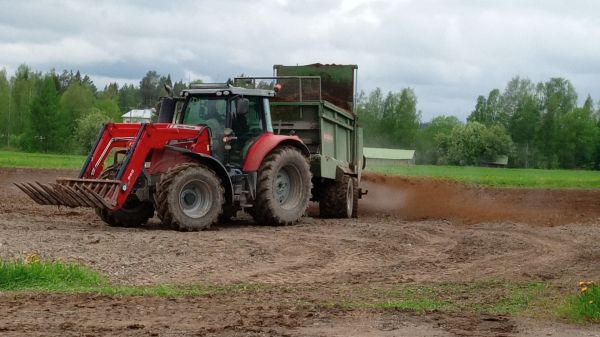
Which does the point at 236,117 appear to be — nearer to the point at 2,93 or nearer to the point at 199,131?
the point at 199,131

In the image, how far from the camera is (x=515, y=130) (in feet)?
354

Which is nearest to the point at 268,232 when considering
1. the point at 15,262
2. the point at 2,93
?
the point at 15,262

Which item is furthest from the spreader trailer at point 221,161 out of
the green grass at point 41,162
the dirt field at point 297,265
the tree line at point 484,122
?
the tree line at point 484,122

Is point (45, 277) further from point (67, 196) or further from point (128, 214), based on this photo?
Answer: point (128, 214)

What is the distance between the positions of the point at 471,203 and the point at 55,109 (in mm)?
65152

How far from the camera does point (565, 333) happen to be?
868 cm

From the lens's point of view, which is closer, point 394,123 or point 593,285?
point 593,285

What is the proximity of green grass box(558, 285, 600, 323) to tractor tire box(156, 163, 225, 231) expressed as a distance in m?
8.03

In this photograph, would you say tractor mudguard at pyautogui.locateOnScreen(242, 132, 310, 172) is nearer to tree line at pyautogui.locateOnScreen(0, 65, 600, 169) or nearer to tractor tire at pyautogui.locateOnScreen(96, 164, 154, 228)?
tractor tire at pyautogui.locateOnScreen(96, 164, 154, 228)

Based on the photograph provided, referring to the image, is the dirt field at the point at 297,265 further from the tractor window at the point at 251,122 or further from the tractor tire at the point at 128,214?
the tractor window at the point at 251,122

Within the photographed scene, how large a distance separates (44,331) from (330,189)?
537 inches

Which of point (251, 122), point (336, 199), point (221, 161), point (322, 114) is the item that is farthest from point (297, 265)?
point (336, 199)

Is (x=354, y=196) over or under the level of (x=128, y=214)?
over

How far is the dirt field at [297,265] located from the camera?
8648 millimetres
